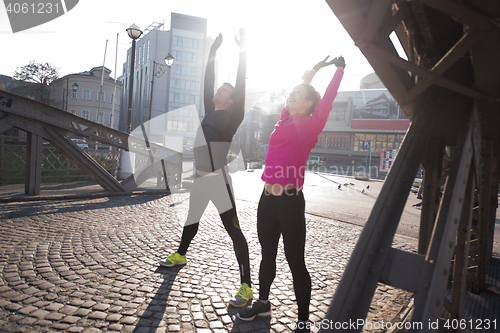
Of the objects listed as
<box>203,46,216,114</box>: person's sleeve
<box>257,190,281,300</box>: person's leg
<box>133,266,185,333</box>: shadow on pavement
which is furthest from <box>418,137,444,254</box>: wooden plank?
<box>133,266,185,333</box>: shadow on pavement

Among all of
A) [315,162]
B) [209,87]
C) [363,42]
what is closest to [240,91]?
[209,87]

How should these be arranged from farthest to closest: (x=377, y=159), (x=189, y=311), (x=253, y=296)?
1. (x=377, y=159)
2. (x=253, y=296)
3. (x=189, y=311)

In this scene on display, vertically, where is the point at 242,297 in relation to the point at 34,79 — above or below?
below

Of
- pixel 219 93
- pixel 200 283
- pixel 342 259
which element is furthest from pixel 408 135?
pixel 342 259

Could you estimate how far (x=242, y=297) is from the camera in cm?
270

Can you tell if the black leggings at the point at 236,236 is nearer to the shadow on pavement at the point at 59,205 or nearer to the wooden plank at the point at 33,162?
the shadow on pavement at the point at 59,205

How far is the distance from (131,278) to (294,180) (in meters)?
2.07

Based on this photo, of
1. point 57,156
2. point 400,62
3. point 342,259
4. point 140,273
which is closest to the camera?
point 400,62

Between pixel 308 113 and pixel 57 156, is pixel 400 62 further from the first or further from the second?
pixel 57 156

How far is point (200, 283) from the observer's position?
3127 mm

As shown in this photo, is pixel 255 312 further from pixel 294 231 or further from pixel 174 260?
pixel 174 260

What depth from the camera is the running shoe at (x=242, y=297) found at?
8.76 ft

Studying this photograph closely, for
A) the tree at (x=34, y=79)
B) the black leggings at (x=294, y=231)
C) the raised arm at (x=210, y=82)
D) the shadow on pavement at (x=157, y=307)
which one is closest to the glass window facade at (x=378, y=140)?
the tree at (x=34, y=79)

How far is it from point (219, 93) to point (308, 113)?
3.40ft
